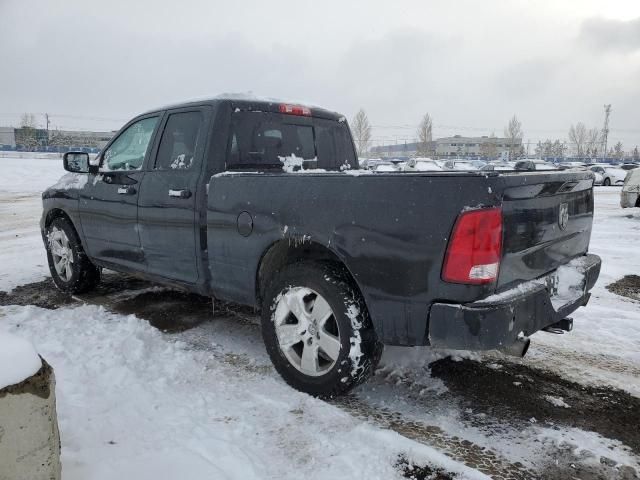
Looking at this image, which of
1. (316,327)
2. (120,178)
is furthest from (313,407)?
(120,178)

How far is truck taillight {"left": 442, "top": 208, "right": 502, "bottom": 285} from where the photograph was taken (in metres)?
2.41

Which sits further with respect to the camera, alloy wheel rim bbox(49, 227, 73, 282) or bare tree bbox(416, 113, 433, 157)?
bare tree bbox(416, 113, 433, 157)

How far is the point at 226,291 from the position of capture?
12.1ft

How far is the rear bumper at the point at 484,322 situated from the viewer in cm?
245

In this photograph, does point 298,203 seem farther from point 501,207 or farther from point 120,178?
point 120,178

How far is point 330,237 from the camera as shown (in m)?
2.91

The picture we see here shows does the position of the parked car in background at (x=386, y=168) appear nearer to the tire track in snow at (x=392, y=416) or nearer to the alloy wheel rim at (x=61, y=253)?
the tire track in snow at (x=392, y=416)

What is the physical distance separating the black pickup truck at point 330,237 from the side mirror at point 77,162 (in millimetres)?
31

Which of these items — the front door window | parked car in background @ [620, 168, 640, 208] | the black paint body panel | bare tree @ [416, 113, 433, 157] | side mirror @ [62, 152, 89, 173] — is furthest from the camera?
bare tree @ [416, 113, 433, 157]

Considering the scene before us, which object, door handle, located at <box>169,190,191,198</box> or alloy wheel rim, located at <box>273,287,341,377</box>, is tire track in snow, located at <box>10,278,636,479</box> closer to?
alloy wheel rim, located at <box>273,287,341,377</box>

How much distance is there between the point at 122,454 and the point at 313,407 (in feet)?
3.50

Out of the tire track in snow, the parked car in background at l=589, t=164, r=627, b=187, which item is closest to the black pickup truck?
the tire track in snow

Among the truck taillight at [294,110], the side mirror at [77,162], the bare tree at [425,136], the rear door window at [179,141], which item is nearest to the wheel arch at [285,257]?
the rear door window at [179,141]

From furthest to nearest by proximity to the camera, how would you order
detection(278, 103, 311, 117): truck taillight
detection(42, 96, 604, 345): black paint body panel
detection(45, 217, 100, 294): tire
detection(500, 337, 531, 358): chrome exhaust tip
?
detection(45, 217, 100, 294): tire
detection(278, 103, 311, 117): truck taillight
detection(500, 337, 531, 358): chrome exhaust tip
detection(42, 96, 604, 345): black paint body panel
